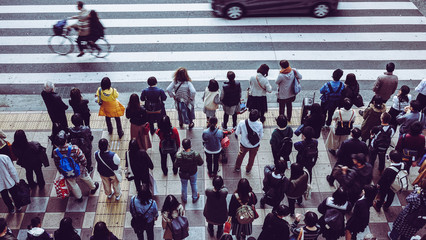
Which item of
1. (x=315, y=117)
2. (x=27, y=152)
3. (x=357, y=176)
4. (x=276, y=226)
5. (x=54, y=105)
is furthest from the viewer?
(x=54, y=105)

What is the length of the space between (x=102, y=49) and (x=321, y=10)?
7178mm

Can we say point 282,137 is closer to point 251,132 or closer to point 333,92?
point 251,132

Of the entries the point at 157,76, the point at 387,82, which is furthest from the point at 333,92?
the point at 157,76

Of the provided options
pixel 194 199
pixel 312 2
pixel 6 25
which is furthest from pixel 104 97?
pixel 312 2

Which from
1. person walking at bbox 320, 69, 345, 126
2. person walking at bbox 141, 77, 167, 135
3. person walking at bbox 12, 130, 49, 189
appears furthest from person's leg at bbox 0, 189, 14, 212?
person walking at bbox 320, 69, 345, 126

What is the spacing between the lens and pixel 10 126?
976 cm

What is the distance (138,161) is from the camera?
703cm

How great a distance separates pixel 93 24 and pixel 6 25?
363cm

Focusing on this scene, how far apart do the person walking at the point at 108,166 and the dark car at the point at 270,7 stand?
7.91m

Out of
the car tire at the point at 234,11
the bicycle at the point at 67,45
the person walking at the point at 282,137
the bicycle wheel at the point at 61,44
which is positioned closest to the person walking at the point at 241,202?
the person walking at the point at 282,137

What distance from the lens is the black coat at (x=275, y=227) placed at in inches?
235

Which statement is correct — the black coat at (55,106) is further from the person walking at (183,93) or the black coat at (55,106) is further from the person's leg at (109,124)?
the person walking at (183,93)

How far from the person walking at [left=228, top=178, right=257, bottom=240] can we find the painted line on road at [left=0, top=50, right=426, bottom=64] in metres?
6.55

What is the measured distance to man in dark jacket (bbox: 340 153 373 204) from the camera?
666 centimetres
